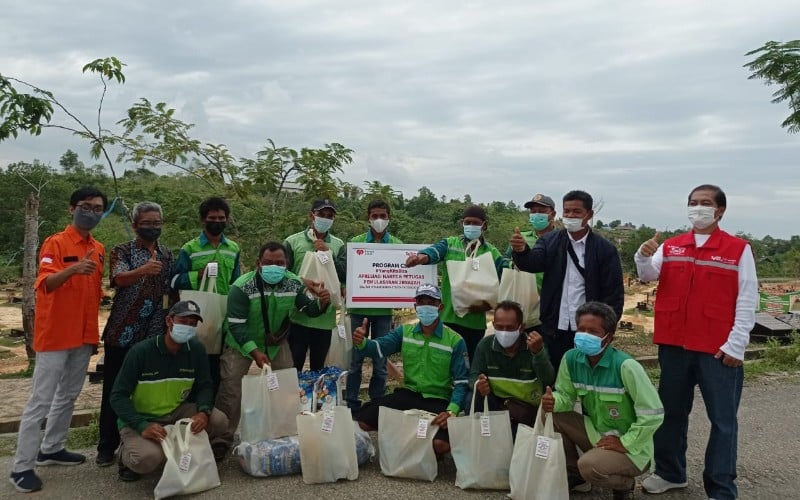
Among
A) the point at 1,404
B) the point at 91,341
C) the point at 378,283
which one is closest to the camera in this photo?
the point at 91,341

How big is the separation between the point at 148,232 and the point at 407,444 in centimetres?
259

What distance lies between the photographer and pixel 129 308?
4820 millimetres

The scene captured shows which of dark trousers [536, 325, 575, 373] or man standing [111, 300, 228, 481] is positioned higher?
dark trousers [536, 325, 575, 373]

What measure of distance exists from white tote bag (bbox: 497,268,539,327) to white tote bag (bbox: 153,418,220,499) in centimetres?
258

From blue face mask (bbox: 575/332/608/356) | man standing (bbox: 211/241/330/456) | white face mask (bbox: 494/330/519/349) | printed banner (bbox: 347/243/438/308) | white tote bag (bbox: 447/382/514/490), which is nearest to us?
blue face mask (bbox: 575/332/608/356)

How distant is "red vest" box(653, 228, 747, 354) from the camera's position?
13.5 ft

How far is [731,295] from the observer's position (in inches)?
162

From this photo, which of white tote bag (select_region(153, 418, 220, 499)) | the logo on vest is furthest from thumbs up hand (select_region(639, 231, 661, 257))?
white tote bag (select_region(153, 418, 220, 499))

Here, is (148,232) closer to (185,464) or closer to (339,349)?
(185,464)

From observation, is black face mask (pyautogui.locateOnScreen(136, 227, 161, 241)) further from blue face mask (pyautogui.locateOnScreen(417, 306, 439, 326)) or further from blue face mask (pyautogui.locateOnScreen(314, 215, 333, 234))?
blue face mask (pyautogui.locateOnScreen(417, 306, 439, 326))

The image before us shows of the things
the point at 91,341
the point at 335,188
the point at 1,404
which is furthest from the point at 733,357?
the point at 1,404

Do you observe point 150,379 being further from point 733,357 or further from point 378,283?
point 733,357

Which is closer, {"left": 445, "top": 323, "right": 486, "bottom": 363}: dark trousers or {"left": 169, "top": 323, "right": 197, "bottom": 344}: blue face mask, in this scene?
{"left": 169, "top": 323, "right": 197, "bottom": 344}: blue face mask

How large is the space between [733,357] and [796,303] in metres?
25.6
